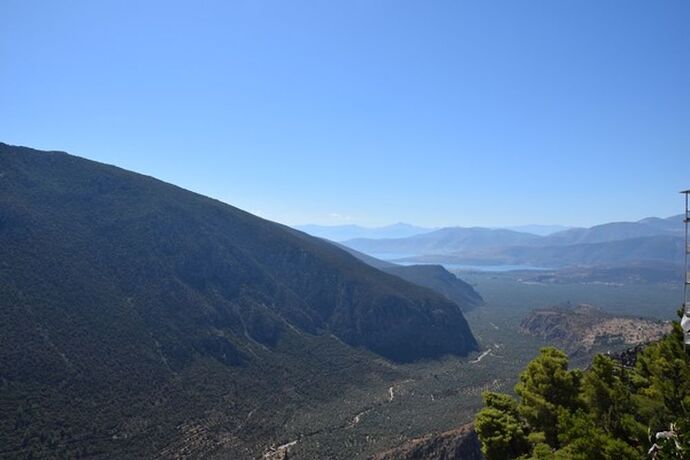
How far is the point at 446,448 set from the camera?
42.6 m

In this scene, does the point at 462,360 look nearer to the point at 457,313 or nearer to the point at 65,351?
the point at 457,313

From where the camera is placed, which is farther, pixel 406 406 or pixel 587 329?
pixel 587 329

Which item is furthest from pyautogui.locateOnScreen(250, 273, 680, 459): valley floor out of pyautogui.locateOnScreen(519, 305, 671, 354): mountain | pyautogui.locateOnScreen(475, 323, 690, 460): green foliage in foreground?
pyautogui.locateOnScreen(475, 323, 690, 460): green foliage in foreground

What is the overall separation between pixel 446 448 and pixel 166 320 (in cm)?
5661

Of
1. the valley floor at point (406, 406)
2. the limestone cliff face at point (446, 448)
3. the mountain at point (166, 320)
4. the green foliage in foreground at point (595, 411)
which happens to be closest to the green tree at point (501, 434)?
the green foliage in foreground at point (595, 411)

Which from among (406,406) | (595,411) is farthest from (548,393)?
(406,406)

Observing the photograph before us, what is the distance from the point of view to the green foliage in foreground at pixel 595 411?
60.0ft

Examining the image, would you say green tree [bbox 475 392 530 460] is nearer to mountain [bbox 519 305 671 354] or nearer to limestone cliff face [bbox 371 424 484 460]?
limestone cliff face [bbox 371 424 484 460]

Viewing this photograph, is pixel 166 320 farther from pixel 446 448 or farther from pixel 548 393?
pixel 548 393

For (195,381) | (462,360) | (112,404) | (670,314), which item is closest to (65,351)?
(112,404)

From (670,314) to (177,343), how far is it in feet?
487

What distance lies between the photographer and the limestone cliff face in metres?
41.8

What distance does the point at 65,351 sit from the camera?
6253cm

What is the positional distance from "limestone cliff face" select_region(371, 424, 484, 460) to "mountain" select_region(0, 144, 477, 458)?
1874 cm
